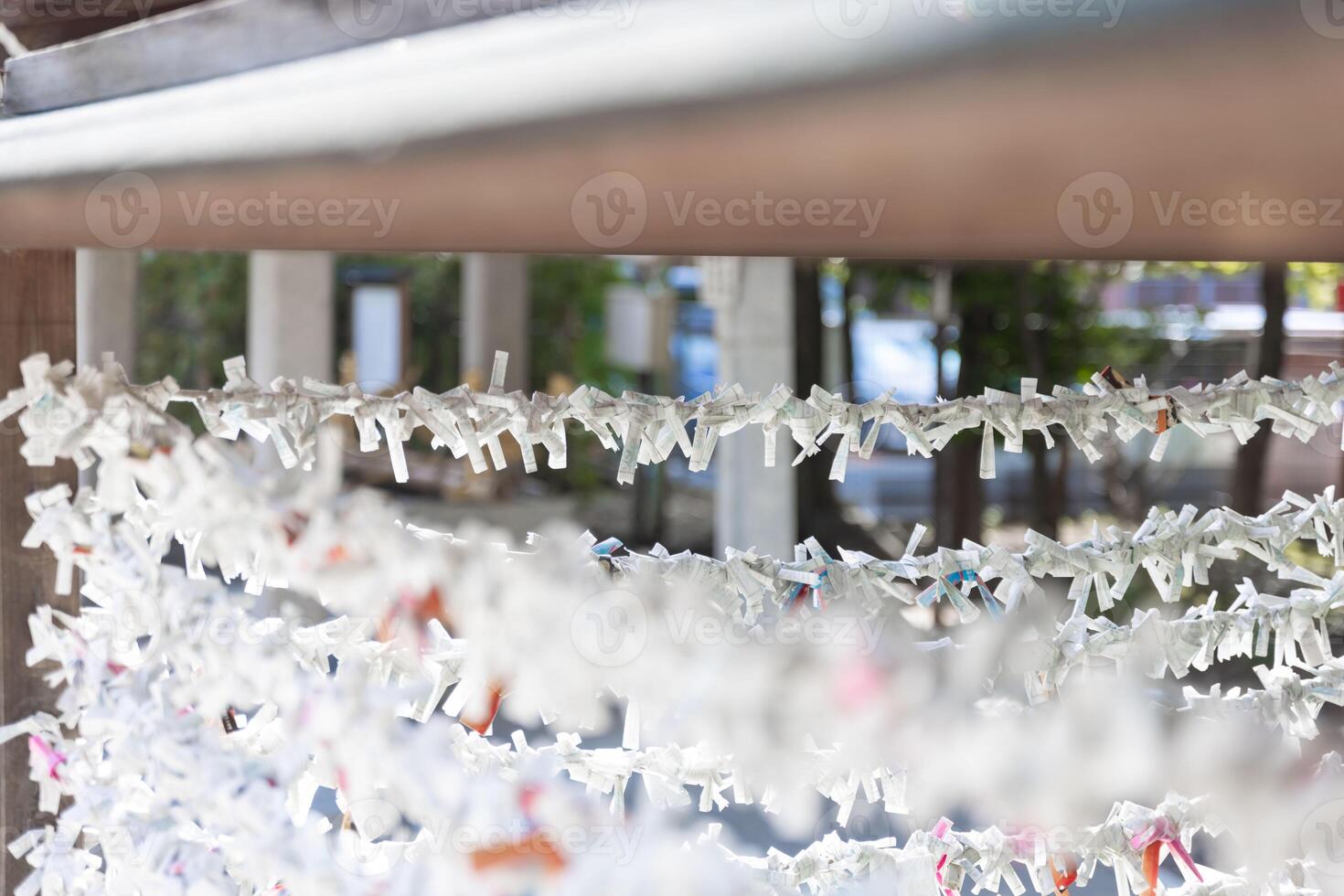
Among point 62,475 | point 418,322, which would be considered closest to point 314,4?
point 62,475

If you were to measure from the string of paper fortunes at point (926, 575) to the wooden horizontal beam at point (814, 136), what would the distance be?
22 centimetres

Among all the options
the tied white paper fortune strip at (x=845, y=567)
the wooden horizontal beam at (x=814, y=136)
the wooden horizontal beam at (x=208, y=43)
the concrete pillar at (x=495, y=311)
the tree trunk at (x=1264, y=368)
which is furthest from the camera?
the concrete pillar at (x=495, y=311)

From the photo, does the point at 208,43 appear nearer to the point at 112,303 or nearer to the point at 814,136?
the point at 814,136

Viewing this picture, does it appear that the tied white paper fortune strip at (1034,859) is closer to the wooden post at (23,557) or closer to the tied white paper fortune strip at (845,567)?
the tied white paper fortune strip at (845,567)

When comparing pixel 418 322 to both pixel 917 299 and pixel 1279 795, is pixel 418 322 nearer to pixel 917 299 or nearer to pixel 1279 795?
pixel 917 299

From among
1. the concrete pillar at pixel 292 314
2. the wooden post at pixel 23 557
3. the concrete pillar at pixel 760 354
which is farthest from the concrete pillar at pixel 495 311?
the wooden post at pixel 23 557

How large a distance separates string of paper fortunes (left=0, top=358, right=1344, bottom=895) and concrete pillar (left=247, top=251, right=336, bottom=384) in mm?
5421

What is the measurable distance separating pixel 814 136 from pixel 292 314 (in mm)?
6082

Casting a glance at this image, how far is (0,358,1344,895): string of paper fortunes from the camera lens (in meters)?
0.75

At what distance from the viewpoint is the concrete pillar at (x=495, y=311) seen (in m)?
8.16

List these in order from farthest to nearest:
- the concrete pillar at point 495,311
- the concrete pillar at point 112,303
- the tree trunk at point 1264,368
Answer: the concrete pillar at point 495,311 < the concrete pillar at point 112,303 < the tree trunk at point 1264,368

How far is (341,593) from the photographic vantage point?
2.57 ft

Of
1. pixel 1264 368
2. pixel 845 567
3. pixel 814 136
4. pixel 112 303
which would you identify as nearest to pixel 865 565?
pixel 845 567

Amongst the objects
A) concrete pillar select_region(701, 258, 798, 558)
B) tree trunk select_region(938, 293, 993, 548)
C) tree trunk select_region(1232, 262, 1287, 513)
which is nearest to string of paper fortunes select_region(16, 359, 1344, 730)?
concrete pillar select_region(701, 258, 798, 558)
